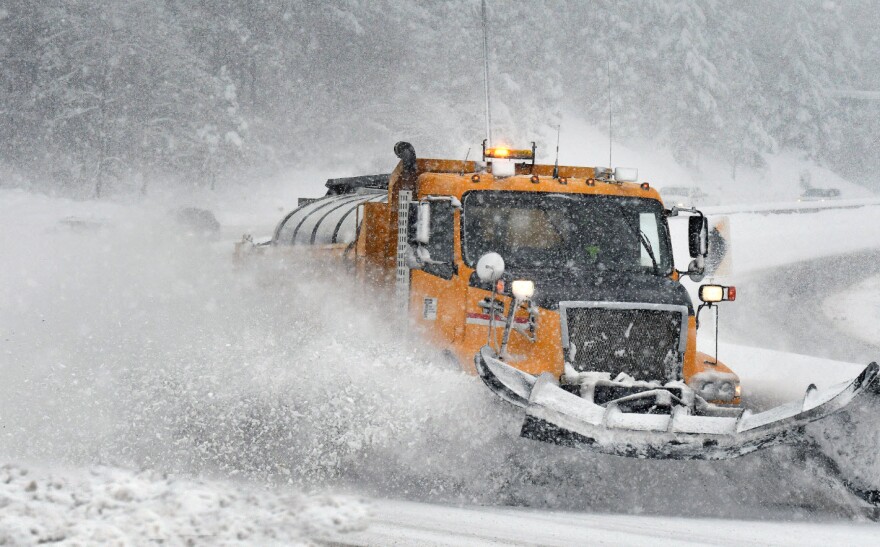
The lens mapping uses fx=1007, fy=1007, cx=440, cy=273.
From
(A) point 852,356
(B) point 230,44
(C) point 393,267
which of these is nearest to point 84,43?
(B) point 230,44

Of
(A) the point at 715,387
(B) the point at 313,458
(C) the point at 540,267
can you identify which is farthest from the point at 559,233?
(B) the point at 313,458

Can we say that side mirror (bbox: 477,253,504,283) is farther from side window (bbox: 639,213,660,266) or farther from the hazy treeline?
the hazy treeline

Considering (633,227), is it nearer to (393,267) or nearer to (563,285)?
(563,285)

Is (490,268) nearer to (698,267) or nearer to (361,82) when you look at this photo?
(698,267)

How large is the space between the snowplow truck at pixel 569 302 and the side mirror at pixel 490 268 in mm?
10

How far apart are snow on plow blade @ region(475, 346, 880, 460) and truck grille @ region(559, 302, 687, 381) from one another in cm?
96

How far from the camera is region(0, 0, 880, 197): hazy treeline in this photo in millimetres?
49219

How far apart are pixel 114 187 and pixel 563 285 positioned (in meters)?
45.8

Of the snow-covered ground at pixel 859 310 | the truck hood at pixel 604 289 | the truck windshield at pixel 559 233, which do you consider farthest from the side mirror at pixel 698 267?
the snow-covered ground at pixel 859 310

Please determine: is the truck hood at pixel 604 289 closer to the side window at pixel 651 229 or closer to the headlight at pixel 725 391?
the side window at pixel 651 229

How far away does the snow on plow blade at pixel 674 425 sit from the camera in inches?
225

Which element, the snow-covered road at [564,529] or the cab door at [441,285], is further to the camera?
the cab door at [441,285]

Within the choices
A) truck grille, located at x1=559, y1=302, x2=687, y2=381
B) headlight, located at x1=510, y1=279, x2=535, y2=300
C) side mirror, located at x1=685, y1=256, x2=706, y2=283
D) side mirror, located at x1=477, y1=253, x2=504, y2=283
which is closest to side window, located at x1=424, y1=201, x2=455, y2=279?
side mirror, located at x1=477, y1=253, x2=504, y2=283

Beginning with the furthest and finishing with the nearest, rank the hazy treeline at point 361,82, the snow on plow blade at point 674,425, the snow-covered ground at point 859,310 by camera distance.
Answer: the hazy treeline at point 361,82 < the snow-covered ground at point 859,310 < the snow on plow blade at point 674,425
